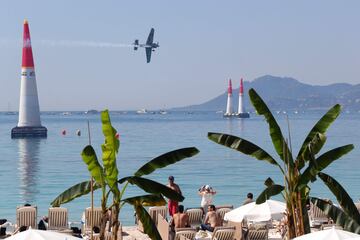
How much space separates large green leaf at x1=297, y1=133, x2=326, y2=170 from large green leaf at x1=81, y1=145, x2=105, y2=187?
2.86m

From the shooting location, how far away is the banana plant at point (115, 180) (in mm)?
10055

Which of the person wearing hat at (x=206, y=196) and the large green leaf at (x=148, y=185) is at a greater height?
the large green leaf at (x=148, y=185)

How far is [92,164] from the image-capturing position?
10.1 metres

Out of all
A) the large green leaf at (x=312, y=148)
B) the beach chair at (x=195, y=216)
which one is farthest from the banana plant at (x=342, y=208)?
the beach chair at (x=195, y=216)

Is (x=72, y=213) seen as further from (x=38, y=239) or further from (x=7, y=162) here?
(x=7, y=162)

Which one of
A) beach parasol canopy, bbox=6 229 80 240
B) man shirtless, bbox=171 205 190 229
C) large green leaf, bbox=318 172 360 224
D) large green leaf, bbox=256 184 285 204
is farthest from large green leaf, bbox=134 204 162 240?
man shirtless, bbox=171 205 190 229

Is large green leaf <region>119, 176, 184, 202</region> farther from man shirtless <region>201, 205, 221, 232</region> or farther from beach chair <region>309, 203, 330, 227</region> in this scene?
beach chair <region>309, 203, 330, 227</region>

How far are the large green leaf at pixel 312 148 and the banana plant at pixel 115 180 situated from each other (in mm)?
1547

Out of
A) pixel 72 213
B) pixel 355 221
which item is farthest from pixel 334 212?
pixel 72 213

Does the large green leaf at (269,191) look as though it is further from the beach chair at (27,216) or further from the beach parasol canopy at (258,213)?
the beach chair at (27,216)

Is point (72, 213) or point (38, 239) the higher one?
point (38, 239)

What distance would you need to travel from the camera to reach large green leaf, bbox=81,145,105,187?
10.0 m

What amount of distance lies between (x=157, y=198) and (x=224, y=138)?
1.33 meters

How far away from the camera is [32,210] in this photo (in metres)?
17.0
